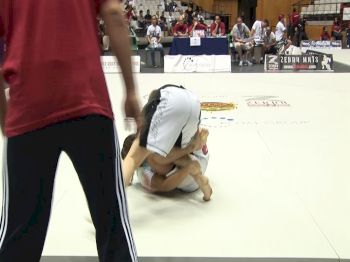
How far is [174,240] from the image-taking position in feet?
8.43

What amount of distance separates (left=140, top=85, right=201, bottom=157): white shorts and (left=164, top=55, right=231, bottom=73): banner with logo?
9.50 m

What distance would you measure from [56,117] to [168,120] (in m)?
1.28

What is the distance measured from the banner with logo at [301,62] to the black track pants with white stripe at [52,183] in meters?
10.9

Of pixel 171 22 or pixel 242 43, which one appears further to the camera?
pixel 171 22

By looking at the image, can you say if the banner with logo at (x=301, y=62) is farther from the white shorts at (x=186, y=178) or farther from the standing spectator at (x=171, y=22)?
the white shorts at (x=186, y=178)

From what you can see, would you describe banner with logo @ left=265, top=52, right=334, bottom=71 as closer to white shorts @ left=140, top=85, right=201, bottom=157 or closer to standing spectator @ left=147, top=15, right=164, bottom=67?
standing spectator @ left=147, top=15, right=164, bottom=67

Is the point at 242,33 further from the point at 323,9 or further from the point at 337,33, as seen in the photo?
the point at 323,9

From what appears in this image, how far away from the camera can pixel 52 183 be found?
1536mm

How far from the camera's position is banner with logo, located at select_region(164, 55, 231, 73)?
12.2 metres

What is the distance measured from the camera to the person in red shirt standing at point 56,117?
4.50 ft

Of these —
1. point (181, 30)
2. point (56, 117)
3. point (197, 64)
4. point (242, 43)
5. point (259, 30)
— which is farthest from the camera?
point (181, 30)

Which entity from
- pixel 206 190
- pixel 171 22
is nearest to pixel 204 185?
pixel 206 190

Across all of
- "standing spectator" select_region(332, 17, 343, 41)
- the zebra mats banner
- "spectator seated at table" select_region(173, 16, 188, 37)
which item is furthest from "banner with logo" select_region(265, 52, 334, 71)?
"standing spectator" select_region(332, 17, 343, 41)

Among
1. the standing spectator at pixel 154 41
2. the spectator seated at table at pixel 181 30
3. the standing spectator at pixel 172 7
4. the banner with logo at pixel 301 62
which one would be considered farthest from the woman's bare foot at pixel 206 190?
the standing spectator at pixel 172 7
